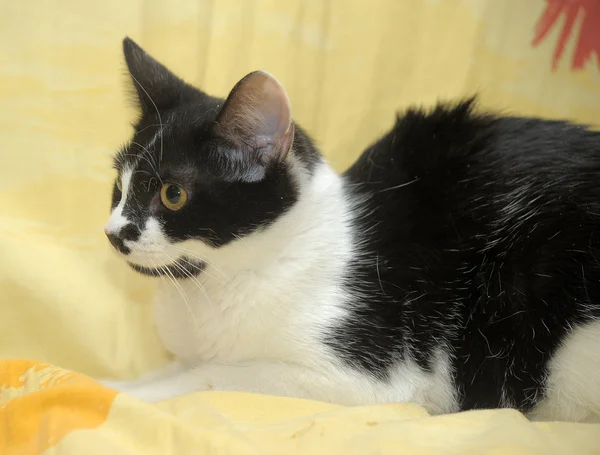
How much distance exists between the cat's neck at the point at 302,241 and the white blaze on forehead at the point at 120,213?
0.13 meters

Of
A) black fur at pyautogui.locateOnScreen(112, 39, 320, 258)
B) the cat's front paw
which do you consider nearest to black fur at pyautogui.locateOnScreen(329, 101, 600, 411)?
black fur at pyautogui.locateOnScreen(112, 39, 320, 258)

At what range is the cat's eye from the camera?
1033 mm

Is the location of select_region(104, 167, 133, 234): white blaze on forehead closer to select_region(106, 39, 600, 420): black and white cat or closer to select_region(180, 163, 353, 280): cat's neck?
select_region(106, 39, 600, 420): black and white cat

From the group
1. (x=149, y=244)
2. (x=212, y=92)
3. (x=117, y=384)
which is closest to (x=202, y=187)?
(x=149, y=244)

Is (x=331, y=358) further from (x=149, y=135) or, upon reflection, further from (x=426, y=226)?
(x=149, y=135)

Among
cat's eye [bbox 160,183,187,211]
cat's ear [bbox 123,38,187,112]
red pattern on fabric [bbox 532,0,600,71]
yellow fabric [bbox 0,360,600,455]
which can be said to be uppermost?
red pattern on fabric [bbox 532,0,600,71]

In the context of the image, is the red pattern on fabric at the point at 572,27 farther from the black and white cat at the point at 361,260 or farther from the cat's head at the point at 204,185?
the cat's head at the point at 204,185

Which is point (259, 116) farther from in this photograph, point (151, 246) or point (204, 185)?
point (151, 246)

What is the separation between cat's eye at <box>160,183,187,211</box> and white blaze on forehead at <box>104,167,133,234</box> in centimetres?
8

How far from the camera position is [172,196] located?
40.9 inches

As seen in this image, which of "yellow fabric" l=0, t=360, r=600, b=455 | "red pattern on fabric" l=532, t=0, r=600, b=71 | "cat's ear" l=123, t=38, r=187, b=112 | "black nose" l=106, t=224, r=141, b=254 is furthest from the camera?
"red pattern on fabric" l=532, t=0, r=600, b=71

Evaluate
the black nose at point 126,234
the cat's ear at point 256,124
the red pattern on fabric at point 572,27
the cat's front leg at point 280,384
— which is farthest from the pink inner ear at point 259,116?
the red pattern on fabric at point 572,27

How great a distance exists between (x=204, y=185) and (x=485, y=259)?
1.83ft

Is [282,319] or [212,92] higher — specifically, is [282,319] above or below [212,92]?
below
